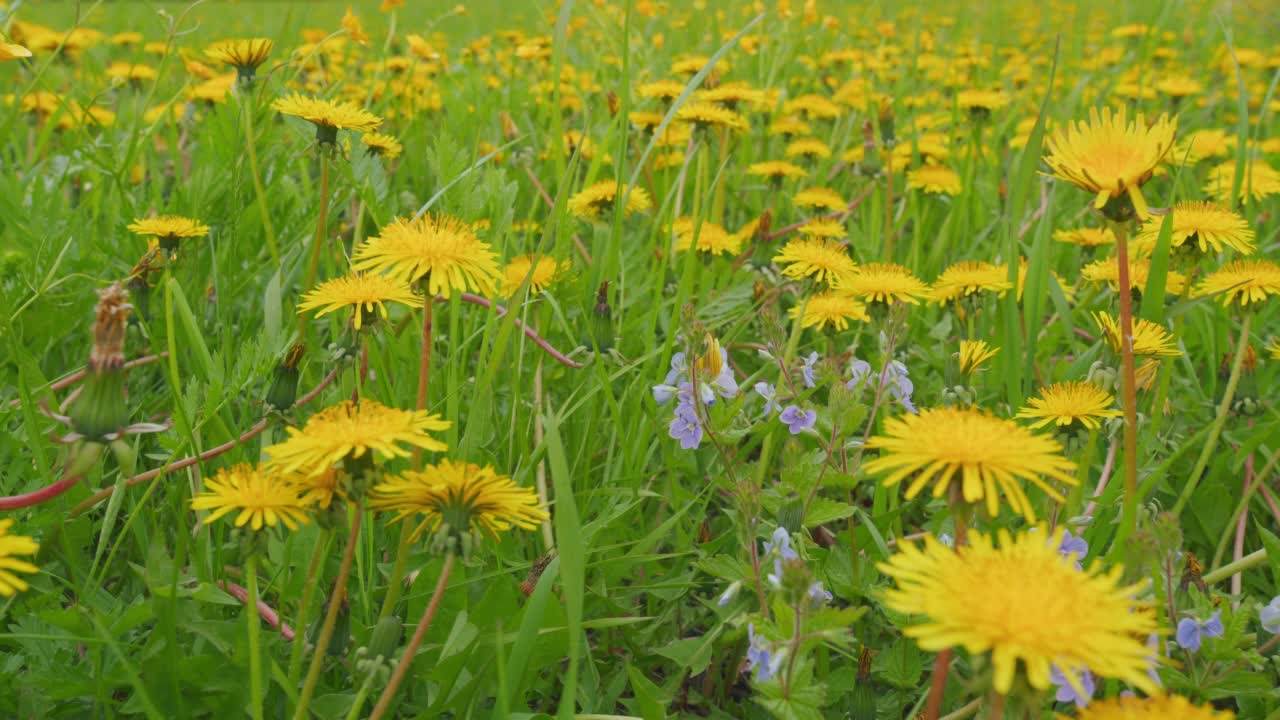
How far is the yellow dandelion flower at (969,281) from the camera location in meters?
1.52

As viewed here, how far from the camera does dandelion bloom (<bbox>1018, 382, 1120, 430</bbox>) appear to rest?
1109 millimetres

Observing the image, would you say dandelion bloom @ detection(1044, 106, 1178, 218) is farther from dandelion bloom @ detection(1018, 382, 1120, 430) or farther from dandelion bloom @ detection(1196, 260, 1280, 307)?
dandelion bloom @ detection(1196, 260, 1280, 307)

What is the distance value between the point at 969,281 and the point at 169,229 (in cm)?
121

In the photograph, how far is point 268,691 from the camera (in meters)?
0.96

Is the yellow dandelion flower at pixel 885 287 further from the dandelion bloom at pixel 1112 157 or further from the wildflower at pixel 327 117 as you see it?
the wildflower at pixel 327 117

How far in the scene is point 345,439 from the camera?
78 centimetres

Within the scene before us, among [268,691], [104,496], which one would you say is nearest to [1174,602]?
[268,691]

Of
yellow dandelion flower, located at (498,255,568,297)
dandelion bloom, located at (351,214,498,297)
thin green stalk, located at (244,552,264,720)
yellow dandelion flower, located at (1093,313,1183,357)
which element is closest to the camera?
thin green stalk, located at (244,552,264,720)

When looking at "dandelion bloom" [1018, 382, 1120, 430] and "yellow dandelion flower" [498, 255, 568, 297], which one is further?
"yellow dandelion flower" [498, 255, 568, 297]

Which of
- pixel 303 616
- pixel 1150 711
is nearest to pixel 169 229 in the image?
pixel 303 616

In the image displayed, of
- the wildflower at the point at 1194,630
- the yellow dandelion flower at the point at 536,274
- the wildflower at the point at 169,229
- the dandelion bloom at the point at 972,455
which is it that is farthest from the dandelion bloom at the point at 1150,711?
the wildflower at the point at 169,229

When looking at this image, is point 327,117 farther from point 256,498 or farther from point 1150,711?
point 1150,711

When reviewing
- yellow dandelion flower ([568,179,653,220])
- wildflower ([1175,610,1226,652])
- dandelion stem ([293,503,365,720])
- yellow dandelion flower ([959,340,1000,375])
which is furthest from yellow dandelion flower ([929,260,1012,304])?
dandelion stem ([293,503,365,720])

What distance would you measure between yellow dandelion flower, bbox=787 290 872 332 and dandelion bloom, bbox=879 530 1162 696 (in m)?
0.80
